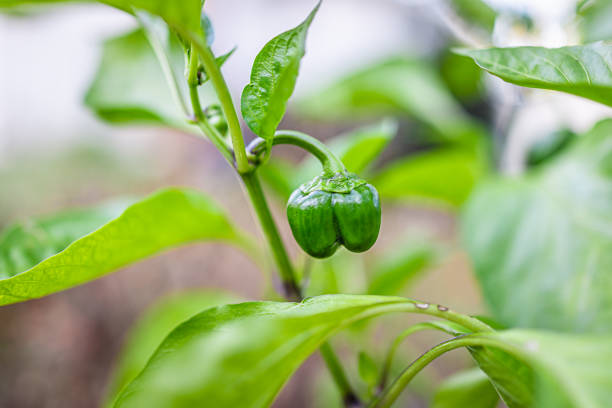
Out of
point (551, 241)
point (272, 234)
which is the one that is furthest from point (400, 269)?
point (272, 234)

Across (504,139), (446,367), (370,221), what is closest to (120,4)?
(370,221)

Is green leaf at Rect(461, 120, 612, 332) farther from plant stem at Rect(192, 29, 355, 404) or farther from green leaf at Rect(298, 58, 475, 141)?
green leaf at Rect(298, 58, 475, 141)

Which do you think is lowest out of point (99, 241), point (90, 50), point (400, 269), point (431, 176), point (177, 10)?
point (400, 269)

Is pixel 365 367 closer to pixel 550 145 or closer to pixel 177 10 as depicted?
pixel 177 10

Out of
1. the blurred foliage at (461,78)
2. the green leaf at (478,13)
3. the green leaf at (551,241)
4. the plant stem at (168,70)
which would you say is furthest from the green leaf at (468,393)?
the blurred foliage at (461,78)

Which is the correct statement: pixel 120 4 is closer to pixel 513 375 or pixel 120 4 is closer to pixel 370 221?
pixel 370 221

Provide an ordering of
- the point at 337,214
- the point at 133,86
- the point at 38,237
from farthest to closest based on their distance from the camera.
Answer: the point at 133,86, the point at 38,237, the point at 337,214

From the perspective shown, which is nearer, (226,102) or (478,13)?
(226,102)
